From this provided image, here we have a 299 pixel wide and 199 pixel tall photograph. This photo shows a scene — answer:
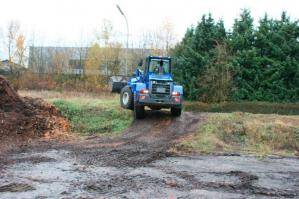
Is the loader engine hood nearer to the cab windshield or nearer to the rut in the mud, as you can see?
the cab windshield

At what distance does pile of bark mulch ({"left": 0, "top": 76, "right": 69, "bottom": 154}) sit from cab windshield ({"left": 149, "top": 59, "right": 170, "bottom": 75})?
4275 millimetres

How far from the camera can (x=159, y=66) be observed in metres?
19.9

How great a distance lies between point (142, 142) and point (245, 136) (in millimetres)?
4403

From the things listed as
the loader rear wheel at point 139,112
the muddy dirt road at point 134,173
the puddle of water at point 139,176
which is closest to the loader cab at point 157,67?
the loader rear wheel at point 139,112

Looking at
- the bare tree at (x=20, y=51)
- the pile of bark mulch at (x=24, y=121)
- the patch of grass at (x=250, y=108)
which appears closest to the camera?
the pile of bark mulch at (x=24, y=121)

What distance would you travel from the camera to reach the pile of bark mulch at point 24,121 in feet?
53.6

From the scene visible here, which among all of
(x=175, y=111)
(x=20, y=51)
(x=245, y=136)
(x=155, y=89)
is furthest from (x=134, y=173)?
(x=20, y=51)

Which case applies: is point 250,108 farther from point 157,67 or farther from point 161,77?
point 161,77

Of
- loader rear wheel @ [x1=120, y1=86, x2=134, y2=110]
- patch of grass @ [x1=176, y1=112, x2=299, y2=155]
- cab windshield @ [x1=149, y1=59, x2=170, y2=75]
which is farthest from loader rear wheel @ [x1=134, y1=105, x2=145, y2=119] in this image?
patch of grass @ [x1=176, y1=112, x2=299, y2=155]

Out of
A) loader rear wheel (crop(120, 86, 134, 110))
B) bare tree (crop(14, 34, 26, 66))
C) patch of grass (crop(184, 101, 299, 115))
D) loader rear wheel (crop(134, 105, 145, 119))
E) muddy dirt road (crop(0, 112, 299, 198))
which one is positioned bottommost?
muddy dirt road (crop(0, 112, 299, 198))

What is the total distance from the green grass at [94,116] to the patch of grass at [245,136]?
11.5 feet

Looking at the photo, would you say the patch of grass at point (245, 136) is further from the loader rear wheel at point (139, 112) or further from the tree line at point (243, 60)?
the tree line at point (243, 60)

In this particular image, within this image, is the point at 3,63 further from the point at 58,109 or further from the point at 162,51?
the point at 58,109

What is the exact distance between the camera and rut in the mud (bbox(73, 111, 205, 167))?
13336mm
